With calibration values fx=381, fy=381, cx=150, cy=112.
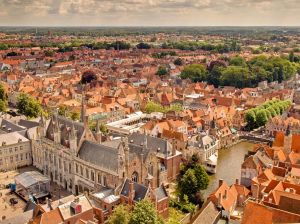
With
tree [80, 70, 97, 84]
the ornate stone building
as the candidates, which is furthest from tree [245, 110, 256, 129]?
tree [80, 70, 97, 84]

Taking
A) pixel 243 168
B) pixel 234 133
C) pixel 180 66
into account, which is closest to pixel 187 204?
pixel 243 168

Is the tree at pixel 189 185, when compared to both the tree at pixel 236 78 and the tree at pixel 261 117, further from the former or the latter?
the tree at pixel 236 78

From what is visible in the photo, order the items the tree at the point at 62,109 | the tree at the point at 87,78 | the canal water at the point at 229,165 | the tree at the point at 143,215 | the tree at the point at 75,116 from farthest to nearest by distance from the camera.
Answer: the tree at the point at 87,78 → the tree at the point at 62,109 → the tree at the point at 75,116 → the canal water at the point at 229,165 → the tree at the point at 143,215

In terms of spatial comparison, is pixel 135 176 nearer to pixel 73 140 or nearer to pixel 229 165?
pixel 73 140

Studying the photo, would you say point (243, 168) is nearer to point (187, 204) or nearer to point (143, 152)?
point (187, 204)

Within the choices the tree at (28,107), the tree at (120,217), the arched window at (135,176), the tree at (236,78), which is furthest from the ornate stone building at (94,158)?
the tree at (236,78)

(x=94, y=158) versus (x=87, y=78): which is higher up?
(x=94, y=158)

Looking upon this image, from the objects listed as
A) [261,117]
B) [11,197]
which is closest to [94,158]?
[11,197]

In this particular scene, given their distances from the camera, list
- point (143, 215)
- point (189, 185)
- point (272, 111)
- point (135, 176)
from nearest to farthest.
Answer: point (143, 215)
point (135, 176)
point (189, 185)
point (272, 111)
